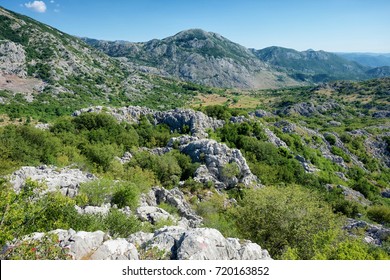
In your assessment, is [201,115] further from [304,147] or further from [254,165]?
[304,147]

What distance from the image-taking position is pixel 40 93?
557ft

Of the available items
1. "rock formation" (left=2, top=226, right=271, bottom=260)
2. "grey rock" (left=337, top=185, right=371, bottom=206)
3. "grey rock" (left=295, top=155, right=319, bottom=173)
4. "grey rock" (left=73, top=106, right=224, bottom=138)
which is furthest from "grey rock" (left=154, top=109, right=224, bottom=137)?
"rock formation" (left=2, top=226, right=271, bottom=260)

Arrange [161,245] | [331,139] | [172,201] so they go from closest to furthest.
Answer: [161,245]
[172,201]
[331,139]

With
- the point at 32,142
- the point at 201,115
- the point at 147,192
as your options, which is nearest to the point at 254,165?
the point at 201,115

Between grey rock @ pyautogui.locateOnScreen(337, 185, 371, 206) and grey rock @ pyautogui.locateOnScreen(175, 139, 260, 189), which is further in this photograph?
grey rock @ pyautogui.locateOnScreen(337, 185, 371, 206)

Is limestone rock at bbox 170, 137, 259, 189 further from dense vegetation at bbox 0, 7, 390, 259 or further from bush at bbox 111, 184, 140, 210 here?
bush at bbox 111, 184, 140, 210

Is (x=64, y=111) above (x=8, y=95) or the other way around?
the other way around

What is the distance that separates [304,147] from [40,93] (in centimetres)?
14728

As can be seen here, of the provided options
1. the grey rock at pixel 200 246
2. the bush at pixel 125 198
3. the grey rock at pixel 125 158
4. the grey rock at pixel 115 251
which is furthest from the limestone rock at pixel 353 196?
the grey rock at pixel 115 251

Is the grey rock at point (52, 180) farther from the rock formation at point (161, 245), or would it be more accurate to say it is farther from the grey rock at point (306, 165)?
the grey rock at point (306, 165)

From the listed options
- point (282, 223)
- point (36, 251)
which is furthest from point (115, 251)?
point (282, 223)

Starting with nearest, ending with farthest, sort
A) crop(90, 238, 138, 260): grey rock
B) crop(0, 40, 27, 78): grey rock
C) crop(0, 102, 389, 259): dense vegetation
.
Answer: crop(90, 238, 138, 260): grey rock
crop(0, 102, 389, 259): dense vegetation
crop(0, 40, 27, 78): grey rock

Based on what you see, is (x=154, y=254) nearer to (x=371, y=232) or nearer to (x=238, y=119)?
(x=371, y=232)

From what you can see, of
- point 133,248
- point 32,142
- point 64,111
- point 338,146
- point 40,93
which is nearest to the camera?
point 133,248
